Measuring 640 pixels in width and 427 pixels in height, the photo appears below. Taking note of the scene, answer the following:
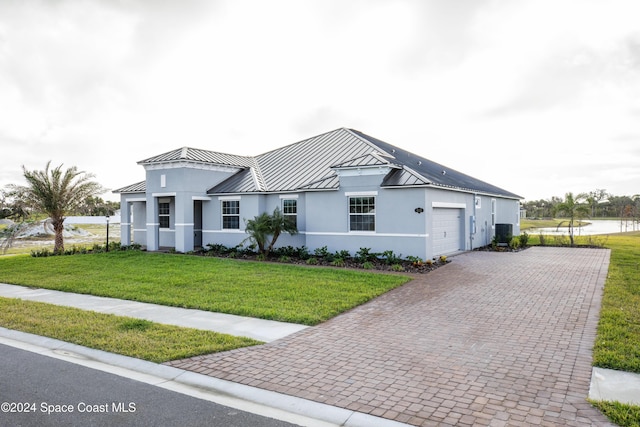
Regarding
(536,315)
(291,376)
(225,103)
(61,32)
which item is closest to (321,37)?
(225,103)

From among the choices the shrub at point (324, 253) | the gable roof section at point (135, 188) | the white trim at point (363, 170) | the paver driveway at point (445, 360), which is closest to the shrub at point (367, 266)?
the shrub at point (324, 253)

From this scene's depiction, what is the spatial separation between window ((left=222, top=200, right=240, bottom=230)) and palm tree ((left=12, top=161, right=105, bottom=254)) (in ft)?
30.0

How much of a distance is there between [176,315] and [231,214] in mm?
12715

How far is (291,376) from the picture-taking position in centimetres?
556

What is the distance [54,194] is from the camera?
22.8 m

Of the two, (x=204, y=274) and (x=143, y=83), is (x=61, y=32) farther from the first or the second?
(x=204, y=274)

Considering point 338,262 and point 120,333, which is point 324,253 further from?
point 120,333

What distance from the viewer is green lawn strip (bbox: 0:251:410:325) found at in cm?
940

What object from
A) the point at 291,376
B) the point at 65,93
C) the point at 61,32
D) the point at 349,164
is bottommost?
the point at 291,376

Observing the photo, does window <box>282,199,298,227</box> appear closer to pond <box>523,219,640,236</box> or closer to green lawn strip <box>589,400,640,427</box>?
green lawn strip <box>589,400,640,427</box>

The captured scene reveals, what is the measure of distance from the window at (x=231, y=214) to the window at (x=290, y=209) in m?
2.70

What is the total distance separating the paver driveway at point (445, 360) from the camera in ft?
15.3

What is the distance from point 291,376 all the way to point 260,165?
Answer: 19.5 meters

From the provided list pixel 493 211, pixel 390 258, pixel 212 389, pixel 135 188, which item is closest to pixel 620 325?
pixel 212 389
